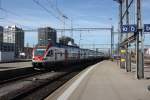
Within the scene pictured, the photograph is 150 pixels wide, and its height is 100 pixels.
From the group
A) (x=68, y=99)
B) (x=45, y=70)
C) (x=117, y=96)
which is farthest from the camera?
(x=45, y=70)

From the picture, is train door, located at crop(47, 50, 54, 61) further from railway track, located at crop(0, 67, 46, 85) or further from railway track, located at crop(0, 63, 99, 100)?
railway track, located at crop(0, 63, 99, 100)

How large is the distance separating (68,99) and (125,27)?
37.5 ft

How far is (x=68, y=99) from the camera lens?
43.1ft

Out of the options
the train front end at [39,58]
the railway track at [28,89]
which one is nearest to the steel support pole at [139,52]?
the railway track at [28,89]

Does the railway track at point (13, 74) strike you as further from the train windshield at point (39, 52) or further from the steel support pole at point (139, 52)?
the steel support pole at point (139, 52)

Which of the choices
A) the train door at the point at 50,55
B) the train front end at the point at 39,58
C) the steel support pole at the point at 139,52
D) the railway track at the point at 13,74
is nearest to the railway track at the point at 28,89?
the railway track at the point at 13,74

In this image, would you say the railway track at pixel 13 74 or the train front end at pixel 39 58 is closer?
the railway track at pixel 13 74

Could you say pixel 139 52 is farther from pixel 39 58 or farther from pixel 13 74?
pixel 39 58

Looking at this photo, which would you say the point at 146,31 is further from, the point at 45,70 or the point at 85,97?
the point at 45,70

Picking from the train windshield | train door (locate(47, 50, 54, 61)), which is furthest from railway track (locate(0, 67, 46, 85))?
train door (locate(47, 50, 54, 61))

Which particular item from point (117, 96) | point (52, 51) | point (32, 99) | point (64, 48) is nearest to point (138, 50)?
point (117, 96)

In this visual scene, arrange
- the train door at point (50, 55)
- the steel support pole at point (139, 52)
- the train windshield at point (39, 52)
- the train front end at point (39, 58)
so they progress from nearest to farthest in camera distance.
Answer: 1. the steel support pole at point (139, 52)
2. the train front end at point (39, 58)
3. the train windshield at point (39, 52)
4. the train door at point (50, 55)

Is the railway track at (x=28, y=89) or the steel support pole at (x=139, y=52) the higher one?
the steel support pole at (x=139, y=52)

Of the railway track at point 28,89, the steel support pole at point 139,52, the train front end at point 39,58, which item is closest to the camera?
the railway track at point 28,89
